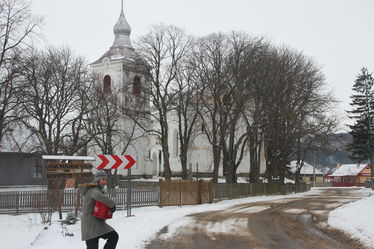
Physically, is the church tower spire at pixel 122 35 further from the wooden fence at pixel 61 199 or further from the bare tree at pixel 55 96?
the wooden fence at pixel 61 199

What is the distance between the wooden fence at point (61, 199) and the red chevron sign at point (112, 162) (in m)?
5.26

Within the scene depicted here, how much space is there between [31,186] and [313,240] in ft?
138

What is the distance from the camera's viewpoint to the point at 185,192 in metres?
29.2

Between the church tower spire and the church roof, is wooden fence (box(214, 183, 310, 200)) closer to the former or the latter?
the church roof

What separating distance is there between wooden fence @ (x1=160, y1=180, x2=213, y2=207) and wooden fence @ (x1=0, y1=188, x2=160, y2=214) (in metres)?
0.49

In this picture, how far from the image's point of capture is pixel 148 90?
1692 inches

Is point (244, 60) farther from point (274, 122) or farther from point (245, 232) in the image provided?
point (245, 232)

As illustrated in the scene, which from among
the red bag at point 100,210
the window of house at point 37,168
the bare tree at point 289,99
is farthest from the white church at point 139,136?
the red bag at point 100,210

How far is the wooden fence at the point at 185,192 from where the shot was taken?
2806 cm

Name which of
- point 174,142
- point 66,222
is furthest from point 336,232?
point 174,142

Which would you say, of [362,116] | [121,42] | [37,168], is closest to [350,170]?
[362,116]

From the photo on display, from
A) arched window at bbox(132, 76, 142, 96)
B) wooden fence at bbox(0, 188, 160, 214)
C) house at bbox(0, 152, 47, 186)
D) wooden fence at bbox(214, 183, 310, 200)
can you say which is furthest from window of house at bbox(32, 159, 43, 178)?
wooden fence at bbox(0, 188, 160, 214)

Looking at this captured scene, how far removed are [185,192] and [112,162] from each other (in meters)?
9.83

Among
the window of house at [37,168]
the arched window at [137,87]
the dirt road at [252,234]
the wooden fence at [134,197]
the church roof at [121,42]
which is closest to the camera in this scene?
the dirt road at [252,234]
